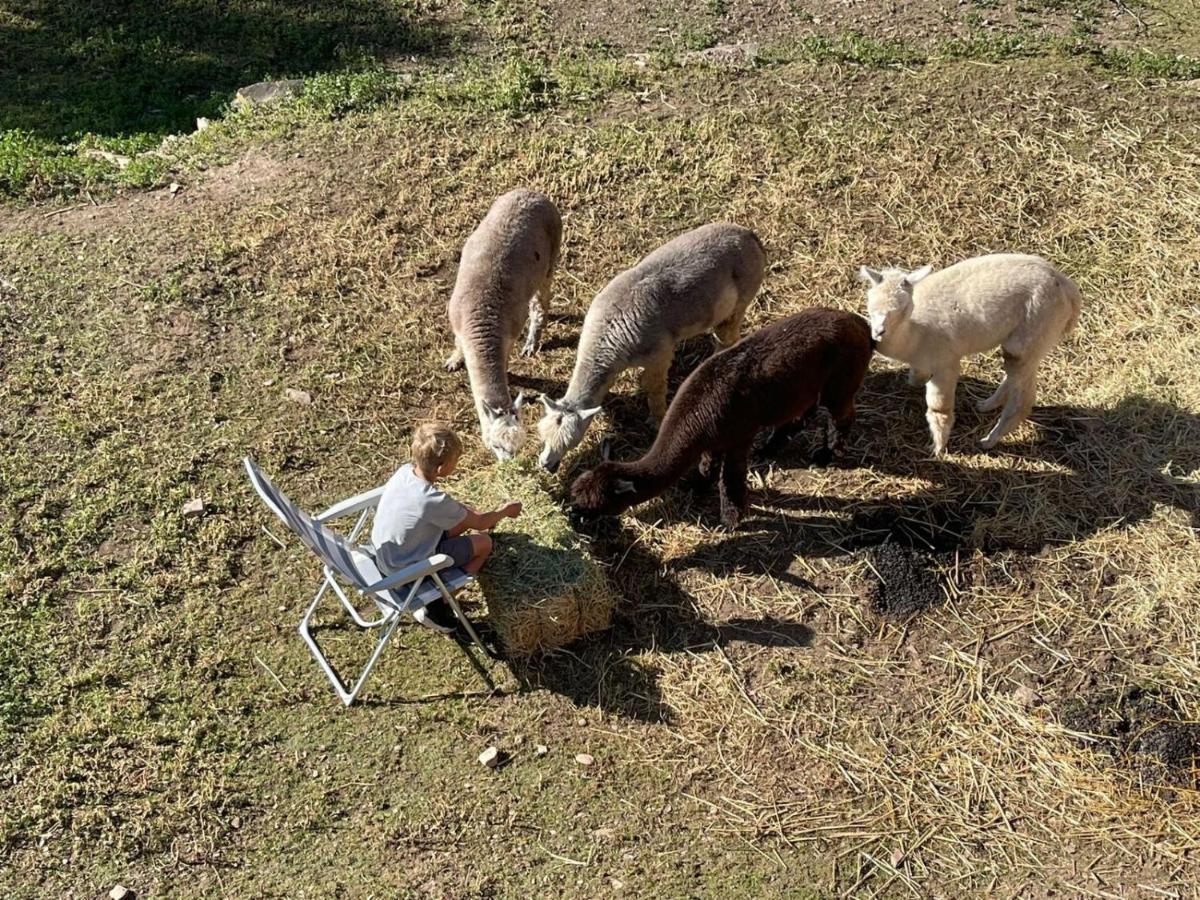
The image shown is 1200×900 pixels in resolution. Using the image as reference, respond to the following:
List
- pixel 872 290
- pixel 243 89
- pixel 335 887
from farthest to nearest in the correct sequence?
pixel 243 89 → pixel 872 290 → pixel 335 887

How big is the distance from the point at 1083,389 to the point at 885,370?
4.85 feet

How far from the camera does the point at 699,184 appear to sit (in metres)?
10.1

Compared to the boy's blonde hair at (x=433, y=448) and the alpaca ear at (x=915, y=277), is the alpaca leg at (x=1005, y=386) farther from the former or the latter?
the boy's blonde hair at (x=433, y=448)

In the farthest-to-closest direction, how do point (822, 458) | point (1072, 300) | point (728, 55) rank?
1. point (728, 55)
2. point (822, 458)
3. point (1072, 300)

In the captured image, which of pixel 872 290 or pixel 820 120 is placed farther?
pixel 820 120

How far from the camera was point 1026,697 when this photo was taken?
20.8ft

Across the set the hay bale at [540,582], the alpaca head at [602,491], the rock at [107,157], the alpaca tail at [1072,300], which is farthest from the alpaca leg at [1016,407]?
the rock at [107,157]

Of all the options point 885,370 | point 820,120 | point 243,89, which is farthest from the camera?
point 243,89

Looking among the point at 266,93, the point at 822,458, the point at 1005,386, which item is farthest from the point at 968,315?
the point at 266,93

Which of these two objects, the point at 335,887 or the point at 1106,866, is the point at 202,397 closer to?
the point at 335,887

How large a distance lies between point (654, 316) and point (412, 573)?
282 centimetres

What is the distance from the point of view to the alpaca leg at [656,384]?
7.82 meters

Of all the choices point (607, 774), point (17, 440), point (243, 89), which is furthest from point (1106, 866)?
point (243, 89)

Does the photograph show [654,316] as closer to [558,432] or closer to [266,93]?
[558,432]
